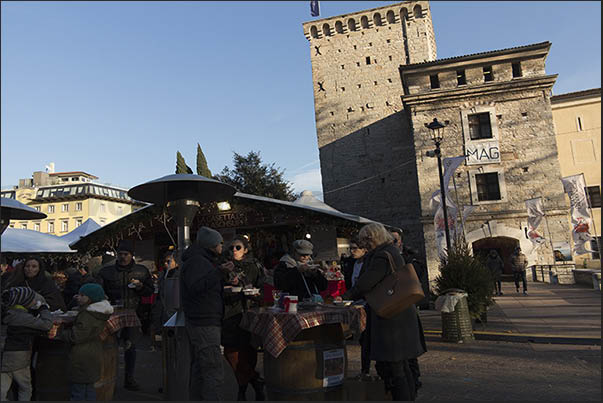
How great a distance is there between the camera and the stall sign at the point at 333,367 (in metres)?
4.47

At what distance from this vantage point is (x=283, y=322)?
4.30 metres

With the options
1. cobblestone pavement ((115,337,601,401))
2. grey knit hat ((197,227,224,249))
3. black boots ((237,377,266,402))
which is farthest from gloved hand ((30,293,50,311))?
black boots ((237,377,266,402))

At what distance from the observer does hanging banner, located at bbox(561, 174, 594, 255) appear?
16656mm

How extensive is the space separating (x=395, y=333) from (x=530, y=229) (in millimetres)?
18250

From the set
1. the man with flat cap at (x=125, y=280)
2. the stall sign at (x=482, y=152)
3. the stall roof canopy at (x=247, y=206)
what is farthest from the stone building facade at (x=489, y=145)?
the man with flat cap at (x=125, y=280)

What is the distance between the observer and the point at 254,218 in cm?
1217

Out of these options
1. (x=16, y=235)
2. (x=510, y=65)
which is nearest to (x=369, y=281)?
(x=16, y=235)

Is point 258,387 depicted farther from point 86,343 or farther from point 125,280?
point 125,280

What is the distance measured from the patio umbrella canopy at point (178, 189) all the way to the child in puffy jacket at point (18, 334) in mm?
1947

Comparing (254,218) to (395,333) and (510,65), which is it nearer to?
(395,333)

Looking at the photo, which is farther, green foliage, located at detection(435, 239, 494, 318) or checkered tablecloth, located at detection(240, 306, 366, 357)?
green foliage, located at detection(435, 239, 494, 318)

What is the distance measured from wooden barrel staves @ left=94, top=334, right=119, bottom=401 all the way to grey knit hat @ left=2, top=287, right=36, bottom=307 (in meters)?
0.90

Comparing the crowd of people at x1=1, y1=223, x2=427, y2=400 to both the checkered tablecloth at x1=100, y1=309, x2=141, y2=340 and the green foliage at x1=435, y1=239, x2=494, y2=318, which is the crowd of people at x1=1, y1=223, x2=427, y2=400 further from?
the green foliage at x1=435, y1=239, x2=494, y2=318

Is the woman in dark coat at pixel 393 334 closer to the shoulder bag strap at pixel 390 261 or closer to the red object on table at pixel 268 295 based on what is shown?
the shoulder bag strap at pixel 390 261
